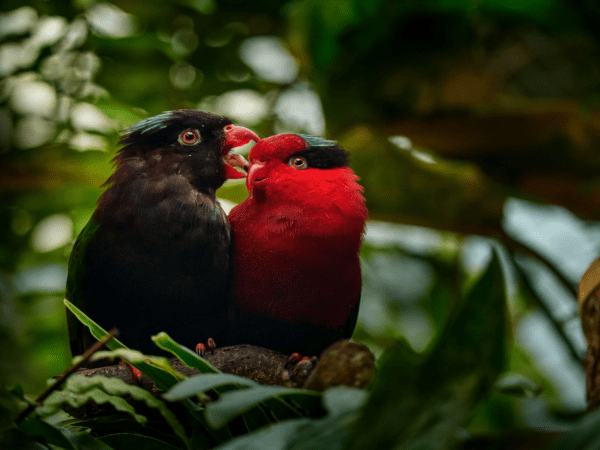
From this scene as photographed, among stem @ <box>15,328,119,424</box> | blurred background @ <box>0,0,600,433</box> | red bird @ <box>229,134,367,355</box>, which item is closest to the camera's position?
stem @ <box>15,328,119,424</box>

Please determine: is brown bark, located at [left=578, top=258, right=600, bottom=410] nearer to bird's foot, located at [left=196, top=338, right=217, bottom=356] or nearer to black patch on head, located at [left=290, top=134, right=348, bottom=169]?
black patch on head, located at [left=290, top=134, right=348, bottom=169]

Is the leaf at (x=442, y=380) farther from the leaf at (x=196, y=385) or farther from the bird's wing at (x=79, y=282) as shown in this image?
the bird's wing at (x=79, y=282)

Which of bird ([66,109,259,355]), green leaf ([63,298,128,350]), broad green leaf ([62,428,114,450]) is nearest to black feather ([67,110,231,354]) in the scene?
bird ([66,109,259,355])

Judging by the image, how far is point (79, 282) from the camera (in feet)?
3.68

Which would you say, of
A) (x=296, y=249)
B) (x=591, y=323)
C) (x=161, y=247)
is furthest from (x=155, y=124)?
(x=591, y=323)

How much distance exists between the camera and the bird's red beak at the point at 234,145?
1.20m

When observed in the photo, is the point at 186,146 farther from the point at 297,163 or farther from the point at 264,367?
the point at 264,367

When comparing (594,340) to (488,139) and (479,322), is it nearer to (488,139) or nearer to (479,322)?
(479,322)

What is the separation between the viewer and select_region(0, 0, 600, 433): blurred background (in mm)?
2367

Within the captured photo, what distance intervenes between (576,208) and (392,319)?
1072 mm

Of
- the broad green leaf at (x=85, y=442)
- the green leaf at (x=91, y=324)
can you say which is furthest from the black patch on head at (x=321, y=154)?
the broad green leaf at (x=85, y=442)

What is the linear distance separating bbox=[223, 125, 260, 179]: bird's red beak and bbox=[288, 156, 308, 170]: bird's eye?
0.31ft

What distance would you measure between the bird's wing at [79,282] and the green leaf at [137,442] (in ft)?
0.93

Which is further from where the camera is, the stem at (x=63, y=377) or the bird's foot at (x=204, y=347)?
the bird's foot at (x=204, y=347)
